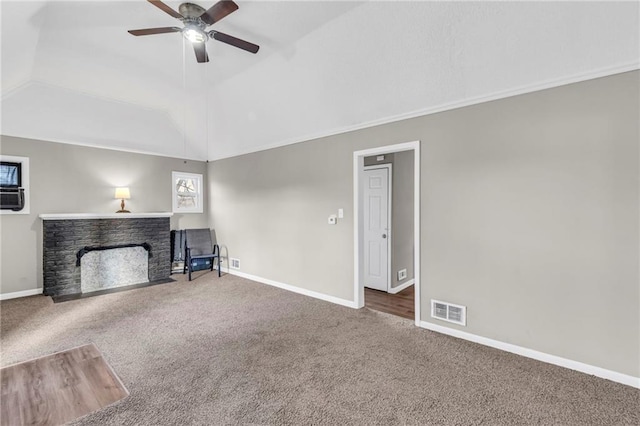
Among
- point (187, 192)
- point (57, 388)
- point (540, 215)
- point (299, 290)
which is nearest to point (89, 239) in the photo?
point (187, 192)

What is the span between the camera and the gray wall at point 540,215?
227cm

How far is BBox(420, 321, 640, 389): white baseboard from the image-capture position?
2.26m

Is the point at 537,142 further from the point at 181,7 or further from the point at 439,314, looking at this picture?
the point at 181,7

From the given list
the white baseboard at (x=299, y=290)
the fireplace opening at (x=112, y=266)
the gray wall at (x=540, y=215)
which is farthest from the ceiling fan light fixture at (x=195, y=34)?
the fireplace opening at (x=112, y=266)

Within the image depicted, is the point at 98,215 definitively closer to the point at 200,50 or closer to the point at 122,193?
the point at 122,193

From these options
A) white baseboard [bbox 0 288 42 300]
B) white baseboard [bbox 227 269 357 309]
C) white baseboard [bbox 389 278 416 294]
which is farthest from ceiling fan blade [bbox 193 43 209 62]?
white baseboard [bbox 0 288 42 300]

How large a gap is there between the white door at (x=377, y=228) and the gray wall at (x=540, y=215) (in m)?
1.14

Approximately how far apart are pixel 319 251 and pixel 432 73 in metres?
2.71

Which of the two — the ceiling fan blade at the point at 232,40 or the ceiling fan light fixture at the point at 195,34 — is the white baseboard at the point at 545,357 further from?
the ceiling fan light fixture at the point at 195,34

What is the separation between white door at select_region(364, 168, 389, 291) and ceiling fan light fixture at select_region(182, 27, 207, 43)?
10.3 ft

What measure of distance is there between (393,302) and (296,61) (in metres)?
3.49

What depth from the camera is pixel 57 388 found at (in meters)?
2.10

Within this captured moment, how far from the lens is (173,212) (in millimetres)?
6023

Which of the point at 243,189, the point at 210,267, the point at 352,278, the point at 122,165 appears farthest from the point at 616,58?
the point at 122,165
